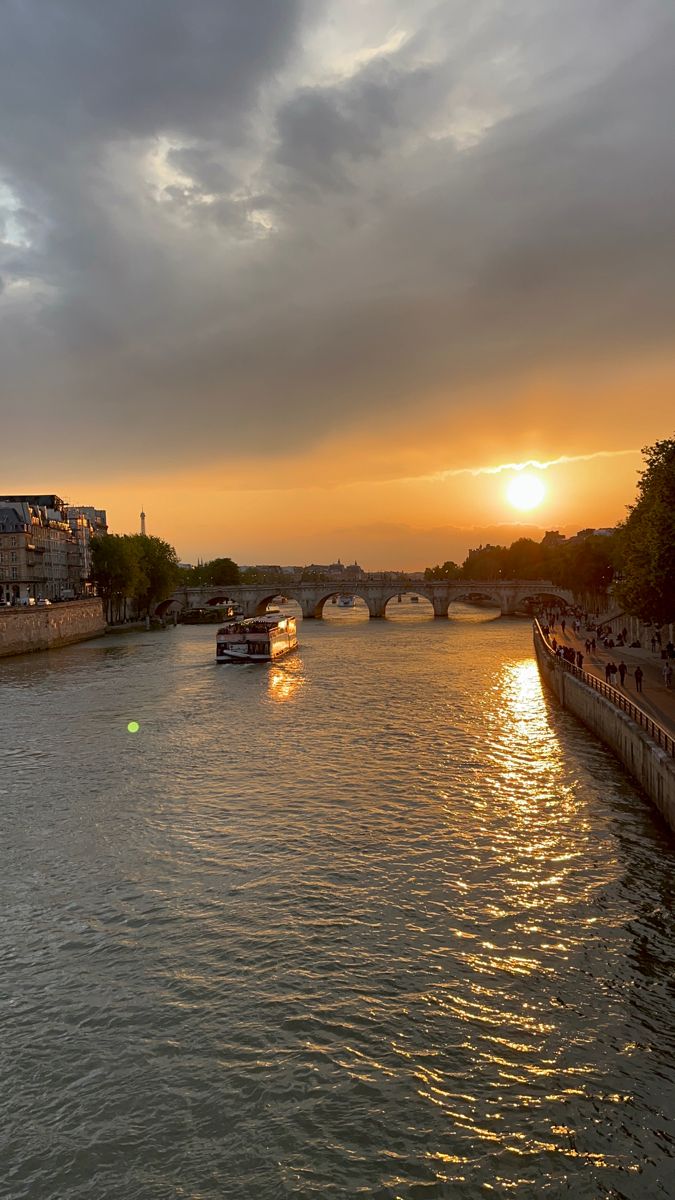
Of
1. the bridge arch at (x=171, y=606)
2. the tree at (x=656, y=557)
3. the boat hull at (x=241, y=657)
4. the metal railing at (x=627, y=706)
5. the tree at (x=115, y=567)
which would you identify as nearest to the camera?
the metal railing at (x=627, y=706)

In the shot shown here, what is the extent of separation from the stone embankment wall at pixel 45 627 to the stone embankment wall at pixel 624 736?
140 feet

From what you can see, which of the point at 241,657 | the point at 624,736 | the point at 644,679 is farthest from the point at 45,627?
the point at 624,736

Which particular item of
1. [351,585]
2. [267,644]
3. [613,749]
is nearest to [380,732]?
[613,749]

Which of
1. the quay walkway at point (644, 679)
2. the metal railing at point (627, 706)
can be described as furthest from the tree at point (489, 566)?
the metal railing at point (627, 706)

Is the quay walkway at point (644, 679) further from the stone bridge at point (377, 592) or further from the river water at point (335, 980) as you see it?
the stone bridge at point (377, 592)

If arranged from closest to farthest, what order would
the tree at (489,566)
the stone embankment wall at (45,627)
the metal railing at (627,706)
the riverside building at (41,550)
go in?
the metal railing at (627,706)
the stone embankment wall at (45,627)
the riverside building at (41,550)
the tree at (489,566)

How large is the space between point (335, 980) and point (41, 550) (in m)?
103

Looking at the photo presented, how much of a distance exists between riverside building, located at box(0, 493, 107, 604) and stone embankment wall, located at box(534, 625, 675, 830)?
59764mm

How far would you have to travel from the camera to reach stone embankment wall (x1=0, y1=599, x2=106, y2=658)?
212ft

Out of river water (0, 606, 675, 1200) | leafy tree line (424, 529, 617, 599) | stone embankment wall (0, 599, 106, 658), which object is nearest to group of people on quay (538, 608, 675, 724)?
river water (0, 606, 675, 1200)

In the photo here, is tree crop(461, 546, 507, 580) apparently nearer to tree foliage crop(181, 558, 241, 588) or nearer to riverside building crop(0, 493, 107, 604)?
tree foliage crop(181, 558, 241, 588)

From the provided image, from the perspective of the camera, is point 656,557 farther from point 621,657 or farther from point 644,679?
point 621,657

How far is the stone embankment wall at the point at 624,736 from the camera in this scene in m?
20.2

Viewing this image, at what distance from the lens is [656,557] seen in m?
31.2
